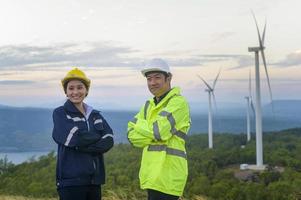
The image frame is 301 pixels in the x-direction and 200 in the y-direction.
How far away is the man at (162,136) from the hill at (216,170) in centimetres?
1922

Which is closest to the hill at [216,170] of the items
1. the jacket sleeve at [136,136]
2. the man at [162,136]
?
the jacket sleeve at [136,136]

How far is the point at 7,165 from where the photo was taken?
5512 centimetres

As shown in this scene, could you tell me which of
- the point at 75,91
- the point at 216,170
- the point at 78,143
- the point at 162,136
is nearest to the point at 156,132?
the point at 162,136

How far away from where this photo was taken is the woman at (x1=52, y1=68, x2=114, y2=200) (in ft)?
14.3

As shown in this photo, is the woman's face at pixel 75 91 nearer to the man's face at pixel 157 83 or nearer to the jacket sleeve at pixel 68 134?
the jacket sleeve at pixel 68 134

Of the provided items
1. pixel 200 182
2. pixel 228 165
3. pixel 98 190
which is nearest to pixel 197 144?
pixel 228 165

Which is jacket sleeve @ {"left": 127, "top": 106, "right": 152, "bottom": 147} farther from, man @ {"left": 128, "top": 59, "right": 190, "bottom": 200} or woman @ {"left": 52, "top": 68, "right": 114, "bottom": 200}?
woman @ {"left": 52, "top": 68, "right": 114, "bottom": 200}

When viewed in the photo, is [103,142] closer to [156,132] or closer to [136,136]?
[136,136]

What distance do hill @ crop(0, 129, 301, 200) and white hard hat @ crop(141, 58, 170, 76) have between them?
A: 19.3 m

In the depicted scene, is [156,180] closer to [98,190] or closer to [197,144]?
[98,190]

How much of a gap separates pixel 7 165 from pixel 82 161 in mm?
53073

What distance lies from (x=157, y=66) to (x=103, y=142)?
0.78 metres

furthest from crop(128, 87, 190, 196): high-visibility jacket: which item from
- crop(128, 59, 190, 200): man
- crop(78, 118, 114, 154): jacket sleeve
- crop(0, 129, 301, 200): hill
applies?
crop(0, 129, 301, 200): hill

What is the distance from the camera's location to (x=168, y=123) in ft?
13.8
